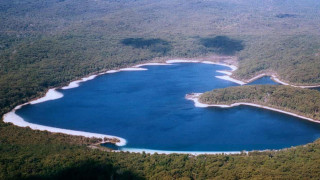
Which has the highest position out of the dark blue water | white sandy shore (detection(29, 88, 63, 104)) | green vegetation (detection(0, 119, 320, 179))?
green vegetation (detection(0, 119, 320, 179))

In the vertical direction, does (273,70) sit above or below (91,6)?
below

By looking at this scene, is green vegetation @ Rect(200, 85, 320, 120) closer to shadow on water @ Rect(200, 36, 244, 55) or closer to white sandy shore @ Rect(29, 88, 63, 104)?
white sandy shore @ Rect(29, 88, 63, 104)

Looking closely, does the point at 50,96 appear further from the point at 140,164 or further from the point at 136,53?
the point at 136,53

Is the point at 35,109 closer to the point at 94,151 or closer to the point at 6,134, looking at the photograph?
the point at 6,134

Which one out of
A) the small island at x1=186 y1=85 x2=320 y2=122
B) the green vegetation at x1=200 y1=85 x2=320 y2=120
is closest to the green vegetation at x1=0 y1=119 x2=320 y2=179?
the small island at x1=186 y1=85 x2=320 y2=122

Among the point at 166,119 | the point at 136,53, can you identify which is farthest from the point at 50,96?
the point at 136,53

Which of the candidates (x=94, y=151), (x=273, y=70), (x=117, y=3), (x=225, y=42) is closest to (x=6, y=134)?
(x=94, y=151)

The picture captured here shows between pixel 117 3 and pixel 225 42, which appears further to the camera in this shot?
pixel 117 3
